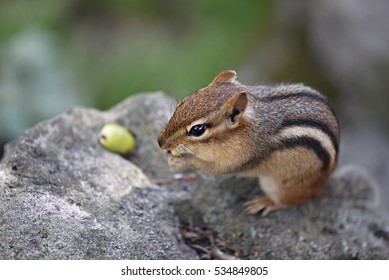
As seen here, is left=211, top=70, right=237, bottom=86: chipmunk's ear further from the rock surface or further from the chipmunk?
the rock surface

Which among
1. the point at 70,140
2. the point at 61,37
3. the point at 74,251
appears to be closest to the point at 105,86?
the point at 61,37

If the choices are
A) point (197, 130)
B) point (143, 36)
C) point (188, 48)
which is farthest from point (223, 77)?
point (143, 36)

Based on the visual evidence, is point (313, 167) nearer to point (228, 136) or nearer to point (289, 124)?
point (289, 124)

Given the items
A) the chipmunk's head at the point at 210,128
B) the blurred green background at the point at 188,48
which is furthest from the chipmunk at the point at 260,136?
the blurred green background at the point at 188,48

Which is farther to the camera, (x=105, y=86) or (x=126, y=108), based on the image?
(x=105, y=86)

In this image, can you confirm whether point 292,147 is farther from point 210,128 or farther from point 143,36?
point 143,36

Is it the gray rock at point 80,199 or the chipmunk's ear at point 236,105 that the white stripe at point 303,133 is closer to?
the chipmunk's ear at point 236,105
